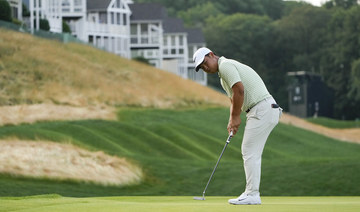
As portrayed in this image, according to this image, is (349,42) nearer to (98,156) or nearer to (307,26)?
(307,26)

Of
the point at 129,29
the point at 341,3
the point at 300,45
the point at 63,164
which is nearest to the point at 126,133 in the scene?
the point at 63,164

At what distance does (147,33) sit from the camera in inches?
3893

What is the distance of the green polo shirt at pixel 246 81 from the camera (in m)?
11.8

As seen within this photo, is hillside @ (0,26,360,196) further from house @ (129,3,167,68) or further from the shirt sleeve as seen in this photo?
house @ (129,3,167,68)

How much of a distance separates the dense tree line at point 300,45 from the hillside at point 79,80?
5454cm

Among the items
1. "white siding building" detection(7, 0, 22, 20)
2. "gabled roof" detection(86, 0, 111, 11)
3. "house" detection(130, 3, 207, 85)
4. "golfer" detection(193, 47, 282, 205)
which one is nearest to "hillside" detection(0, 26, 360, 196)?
"white siding building" detection(7, 0, 22, 20)

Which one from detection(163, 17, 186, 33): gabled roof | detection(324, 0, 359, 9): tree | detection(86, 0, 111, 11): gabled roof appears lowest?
detection(163, 17, 186, 33): gabled roof

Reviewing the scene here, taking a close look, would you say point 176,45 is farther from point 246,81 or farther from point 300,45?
point 246,81

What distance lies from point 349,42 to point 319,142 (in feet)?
209

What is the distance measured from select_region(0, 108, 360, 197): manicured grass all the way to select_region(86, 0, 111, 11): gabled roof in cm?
3728

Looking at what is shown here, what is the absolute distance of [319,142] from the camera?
55.0 m

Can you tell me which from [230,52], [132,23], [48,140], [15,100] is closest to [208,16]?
[230,52]

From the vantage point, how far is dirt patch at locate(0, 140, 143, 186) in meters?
25.5

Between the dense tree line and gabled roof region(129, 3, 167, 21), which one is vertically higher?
gabled roof region(129, 3, 167, 21)
